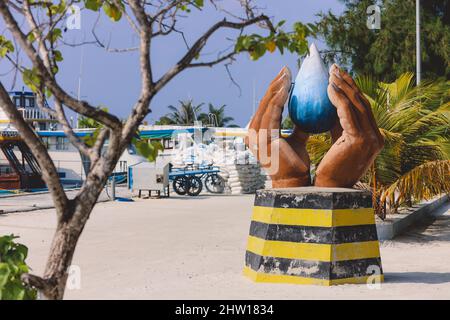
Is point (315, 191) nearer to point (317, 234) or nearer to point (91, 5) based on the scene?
point (317, 234)

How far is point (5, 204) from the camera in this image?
19.1m

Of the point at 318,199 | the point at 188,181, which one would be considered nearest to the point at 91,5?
the point at 318,199

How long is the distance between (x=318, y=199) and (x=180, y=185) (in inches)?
659

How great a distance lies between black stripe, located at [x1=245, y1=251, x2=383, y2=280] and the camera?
7.16 meters

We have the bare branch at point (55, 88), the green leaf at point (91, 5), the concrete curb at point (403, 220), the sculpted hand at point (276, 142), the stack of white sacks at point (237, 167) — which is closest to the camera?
the bare branch at point (55, 88)

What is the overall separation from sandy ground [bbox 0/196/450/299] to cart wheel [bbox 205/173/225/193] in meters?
7.80

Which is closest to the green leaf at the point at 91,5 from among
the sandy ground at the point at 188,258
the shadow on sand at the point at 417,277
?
the sandy ground at the point at 188,258

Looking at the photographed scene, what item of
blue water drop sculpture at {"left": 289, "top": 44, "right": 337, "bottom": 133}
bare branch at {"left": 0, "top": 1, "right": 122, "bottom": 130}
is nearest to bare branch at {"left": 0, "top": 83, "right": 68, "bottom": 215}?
bare branch at {"left": 0, "top": 1, "right": 122, "bottom": 130}

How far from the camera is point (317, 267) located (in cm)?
719

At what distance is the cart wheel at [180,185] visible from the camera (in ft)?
77.8

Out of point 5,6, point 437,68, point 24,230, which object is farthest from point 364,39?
point 5,6

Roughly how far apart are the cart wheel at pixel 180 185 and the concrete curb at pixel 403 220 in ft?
29.3

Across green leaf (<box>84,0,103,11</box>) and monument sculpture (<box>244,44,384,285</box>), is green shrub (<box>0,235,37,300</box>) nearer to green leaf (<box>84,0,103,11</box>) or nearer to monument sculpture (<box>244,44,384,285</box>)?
green leaf (<box>84,0,103,11</box>)

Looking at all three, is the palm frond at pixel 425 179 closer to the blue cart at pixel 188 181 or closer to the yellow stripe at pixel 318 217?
the yellow stripe at pixel 318 217
